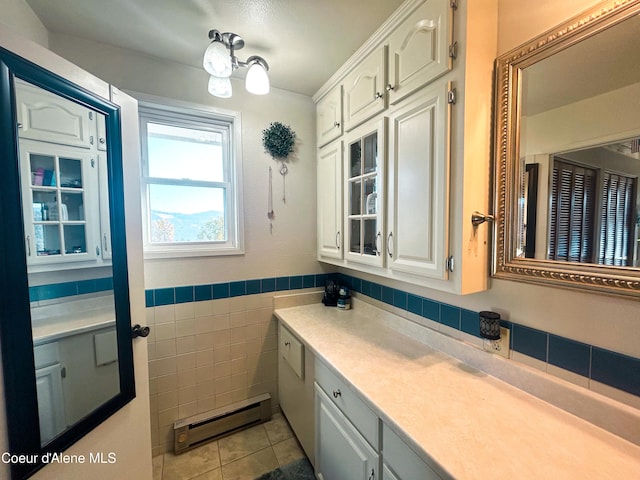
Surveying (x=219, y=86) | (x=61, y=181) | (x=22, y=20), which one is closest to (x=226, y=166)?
(x=219, y=86)

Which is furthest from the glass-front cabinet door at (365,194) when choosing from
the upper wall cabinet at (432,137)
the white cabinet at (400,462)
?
the white cabinet at (400,462)

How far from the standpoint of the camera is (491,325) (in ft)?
3.50

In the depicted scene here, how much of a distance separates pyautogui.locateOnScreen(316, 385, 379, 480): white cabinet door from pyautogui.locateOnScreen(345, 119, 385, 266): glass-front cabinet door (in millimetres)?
753

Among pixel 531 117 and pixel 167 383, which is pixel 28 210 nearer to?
pixel 167 383

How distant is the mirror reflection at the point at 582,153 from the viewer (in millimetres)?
763

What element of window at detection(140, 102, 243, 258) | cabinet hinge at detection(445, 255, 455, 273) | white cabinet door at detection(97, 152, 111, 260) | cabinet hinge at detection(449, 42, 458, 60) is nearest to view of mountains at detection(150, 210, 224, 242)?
window at detection(140, 102, 243, 258)

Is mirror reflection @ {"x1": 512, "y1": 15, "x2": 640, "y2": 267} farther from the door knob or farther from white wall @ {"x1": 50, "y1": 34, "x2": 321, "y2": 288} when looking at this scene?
the door knob

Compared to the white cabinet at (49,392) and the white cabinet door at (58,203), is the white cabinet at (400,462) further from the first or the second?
the white cabinet door at (58,203)

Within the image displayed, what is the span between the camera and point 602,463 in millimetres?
700

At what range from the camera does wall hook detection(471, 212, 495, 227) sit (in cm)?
102

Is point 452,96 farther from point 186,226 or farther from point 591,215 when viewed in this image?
point 186,226

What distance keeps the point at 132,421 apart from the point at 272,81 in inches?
84.2

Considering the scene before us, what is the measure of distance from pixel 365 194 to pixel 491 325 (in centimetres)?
88

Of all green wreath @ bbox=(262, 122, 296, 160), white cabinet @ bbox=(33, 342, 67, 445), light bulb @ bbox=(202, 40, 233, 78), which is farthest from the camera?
green wreath @ bbox=(262, 122, 296, 160)
